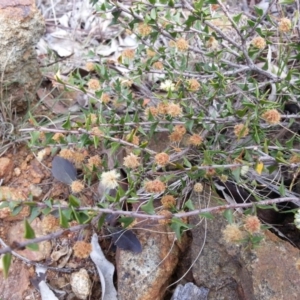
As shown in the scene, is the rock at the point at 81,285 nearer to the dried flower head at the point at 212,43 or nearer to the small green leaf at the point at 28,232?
the small green leaf at the point at 28,232

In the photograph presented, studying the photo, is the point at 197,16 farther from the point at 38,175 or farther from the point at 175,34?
the point at 38,175

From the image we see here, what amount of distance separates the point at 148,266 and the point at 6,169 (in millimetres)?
855

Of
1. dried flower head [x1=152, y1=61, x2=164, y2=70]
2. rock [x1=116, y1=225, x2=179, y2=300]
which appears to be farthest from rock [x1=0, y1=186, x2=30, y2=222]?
dried flower head [x1=152, y1=61, x2=164, y2=70]

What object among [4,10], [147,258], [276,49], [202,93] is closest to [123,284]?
[147,258]

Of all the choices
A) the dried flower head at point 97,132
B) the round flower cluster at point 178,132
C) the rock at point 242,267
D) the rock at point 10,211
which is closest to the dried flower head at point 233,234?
the rock at point 242,267

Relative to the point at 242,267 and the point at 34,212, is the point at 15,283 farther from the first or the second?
the point at 242,267

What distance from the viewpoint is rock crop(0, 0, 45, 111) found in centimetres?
203

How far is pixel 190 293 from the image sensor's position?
1.60m

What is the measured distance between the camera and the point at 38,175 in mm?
2088

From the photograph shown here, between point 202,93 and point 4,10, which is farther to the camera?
point 4,10

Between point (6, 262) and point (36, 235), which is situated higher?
point (6, 262)

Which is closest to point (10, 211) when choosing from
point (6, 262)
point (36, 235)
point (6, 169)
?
point (36, 235)

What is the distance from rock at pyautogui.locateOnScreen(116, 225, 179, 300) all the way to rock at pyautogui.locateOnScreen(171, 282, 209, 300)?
0.26 feet

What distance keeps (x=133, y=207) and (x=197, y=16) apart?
0.85 meters
